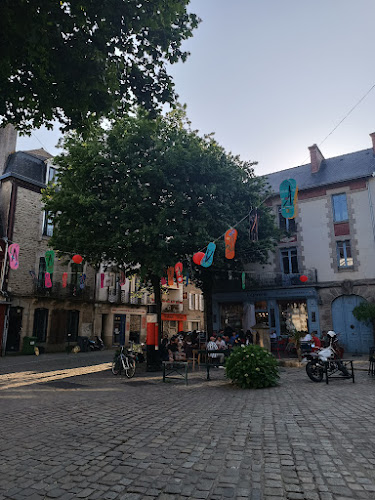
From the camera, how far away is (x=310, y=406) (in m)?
6.62

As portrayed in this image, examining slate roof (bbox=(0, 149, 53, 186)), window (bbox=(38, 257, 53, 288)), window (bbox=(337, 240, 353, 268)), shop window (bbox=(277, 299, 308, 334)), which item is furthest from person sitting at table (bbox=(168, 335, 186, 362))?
slate roof (bbox=(0, 149, 53, 186))

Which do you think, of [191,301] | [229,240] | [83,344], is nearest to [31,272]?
[83,344]

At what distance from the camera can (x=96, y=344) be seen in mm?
25672

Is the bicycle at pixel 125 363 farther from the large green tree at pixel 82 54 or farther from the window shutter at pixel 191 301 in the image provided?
the window shutter at pixel 191 301

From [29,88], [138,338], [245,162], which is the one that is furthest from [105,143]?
[138,338]

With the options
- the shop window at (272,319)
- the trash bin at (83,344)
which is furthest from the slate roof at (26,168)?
the shop window at (272,319)

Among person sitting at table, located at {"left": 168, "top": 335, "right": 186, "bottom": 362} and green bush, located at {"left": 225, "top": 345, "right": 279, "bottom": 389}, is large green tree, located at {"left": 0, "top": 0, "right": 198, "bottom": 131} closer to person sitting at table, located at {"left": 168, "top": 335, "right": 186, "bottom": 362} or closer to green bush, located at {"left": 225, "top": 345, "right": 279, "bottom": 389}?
green bush, located at {"left": 225, "top": 345, "right": 279, "bottom": 389}

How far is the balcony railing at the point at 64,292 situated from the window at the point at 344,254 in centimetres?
1839

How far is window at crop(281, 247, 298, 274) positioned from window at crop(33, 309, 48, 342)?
1671 centimetres

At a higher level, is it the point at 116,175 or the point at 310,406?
the point at 116,175

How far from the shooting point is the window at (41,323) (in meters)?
23.4

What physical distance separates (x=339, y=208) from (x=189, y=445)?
19.4 metres

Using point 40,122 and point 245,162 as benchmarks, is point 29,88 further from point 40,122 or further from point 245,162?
point 245,162

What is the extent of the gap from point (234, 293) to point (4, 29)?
67.2 feet
